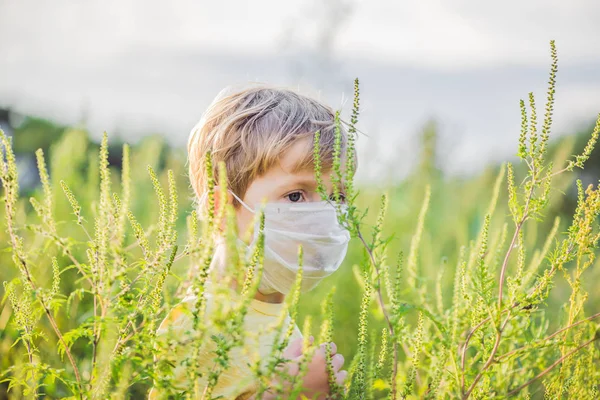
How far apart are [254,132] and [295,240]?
0.54m

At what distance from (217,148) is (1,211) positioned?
10.5ft

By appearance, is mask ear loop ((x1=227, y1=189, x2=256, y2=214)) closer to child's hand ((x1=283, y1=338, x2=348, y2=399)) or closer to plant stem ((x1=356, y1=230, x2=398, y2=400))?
child's hand ((x1=283, y1=338, x2=348, y2=399))

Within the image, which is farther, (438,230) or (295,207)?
(438,230)

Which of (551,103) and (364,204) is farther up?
(551,103)

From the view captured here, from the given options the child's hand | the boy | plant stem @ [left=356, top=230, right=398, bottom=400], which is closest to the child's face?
the boy

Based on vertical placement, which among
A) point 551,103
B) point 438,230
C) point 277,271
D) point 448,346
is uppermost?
point 551,103

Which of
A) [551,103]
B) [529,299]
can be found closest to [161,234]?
[529,299]

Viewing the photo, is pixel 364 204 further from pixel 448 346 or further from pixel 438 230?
pixel 448 346

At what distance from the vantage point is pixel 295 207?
2352 mm

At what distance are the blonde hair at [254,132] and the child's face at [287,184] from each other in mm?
23

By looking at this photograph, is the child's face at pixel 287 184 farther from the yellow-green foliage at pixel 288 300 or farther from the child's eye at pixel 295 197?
the yellow-green foliage at pixel 288 300

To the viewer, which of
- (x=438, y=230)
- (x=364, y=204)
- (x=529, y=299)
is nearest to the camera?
(x=529, y=299)

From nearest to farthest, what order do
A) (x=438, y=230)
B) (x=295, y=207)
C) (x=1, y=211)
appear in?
(x=295, y=207) → (x=1, y=211) → (x=438, y=230)

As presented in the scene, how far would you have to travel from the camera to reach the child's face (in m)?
2.42
